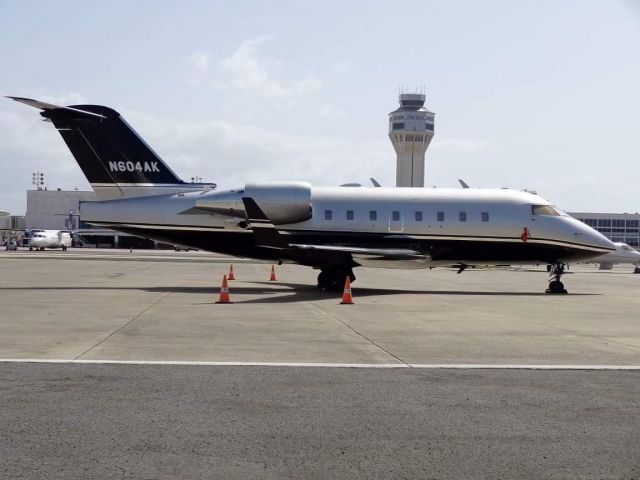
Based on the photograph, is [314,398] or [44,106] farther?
[44,106]

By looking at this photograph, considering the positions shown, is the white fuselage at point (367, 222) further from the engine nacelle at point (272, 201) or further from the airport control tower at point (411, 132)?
the airport control tower at point (411, 132)

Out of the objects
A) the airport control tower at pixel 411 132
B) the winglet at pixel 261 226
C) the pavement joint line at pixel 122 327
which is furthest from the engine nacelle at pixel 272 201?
the airport control tower at pixel 411 132

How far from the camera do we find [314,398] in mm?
7855

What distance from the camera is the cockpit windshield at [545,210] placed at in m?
25.7

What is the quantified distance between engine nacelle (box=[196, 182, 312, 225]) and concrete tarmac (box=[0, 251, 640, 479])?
8238mm

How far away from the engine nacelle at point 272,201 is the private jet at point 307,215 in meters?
0.03

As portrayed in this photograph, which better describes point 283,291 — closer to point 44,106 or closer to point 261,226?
point 261,226

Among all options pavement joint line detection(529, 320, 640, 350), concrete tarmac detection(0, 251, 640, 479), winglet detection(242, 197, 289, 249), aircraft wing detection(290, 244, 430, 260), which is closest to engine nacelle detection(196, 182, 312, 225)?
aircraft wing detection(290, 244, 430, 260)

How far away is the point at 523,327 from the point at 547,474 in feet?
32.1

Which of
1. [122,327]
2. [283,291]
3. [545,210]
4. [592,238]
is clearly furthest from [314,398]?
[592,238]

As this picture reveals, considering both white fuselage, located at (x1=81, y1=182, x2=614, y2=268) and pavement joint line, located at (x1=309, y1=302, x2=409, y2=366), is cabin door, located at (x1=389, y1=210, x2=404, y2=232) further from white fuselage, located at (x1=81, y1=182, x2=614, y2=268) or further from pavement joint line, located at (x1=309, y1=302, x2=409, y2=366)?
pavement joint line, located at (x1=309, y1=302, x2=409, y2=366)

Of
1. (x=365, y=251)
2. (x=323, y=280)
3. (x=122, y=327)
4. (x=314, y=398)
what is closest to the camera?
(x=314, y=398)

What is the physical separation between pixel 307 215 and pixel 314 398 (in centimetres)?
1721

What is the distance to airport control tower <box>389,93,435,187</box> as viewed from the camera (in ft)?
484
